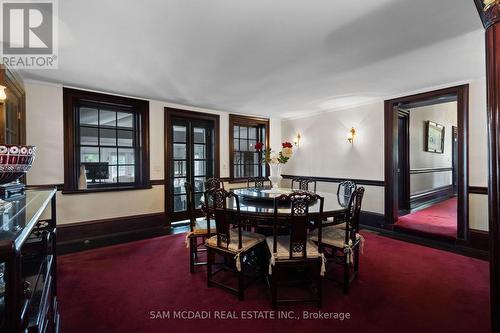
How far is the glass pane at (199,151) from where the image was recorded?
509 cm

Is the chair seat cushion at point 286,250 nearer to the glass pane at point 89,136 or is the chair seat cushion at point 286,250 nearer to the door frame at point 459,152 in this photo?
the door frame at point 459,152

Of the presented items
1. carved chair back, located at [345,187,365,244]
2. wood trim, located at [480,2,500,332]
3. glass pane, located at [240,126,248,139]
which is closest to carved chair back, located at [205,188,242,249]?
carved chair back, located at [345,187,365,244]

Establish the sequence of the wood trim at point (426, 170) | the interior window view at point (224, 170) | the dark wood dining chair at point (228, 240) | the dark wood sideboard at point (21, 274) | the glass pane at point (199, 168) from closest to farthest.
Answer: the dark wood sideboard at point (21, 274) < the interior window view at point (224, 170) < the dark wood dining chair at point (228, 240) < the glass pane at point (199, 168) < the wood trim at point (426, 170)

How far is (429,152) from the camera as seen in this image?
604 centimetres

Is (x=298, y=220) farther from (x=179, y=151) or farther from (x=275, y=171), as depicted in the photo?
(x=179, y=151)

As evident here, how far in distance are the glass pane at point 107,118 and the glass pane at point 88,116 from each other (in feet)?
0.28

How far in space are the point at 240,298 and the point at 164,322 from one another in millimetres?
651

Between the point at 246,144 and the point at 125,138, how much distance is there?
2719 millimetres

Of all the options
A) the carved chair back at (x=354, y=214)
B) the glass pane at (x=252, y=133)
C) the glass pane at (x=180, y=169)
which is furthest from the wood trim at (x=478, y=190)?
the glass pane at (x=180, y=169)

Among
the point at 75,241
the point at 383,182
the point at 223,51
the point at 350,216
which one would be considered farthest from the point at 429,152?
the point at 75,241

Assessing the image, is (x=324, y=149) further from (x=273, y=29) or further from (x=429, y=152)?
A: (x=273, y=29)

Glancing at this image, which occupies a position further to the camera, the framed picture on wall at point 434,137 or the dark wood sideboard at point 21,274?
the framed picture on wall at point 434,137

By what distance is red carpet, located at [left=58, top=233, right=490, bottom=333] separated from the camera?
185 centimetres

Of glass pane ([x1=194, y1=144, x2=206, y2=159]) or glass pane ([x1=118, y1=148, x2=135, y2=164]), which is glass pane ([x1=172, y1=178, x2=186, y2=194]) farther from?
glass pane ([x1=118, y1=148, x2=135, y2=164])
